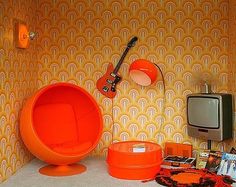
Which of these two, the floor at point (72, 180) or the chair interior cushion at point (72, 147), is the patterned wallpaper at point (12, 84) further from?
the chair interior cushion at point (72, 147)

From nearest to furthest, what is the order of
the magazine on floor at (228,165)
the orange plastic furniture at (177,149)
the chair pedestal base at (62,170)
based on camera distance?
the magazine on floor at (228,165) → the chair pedestal base at (62,170) → the orange plastic furniture at (177,149)

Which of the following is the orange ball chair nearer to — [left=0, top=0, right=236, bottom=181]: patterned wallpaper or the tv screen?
[left=0, top=0, right=236, bottom=181]: patterned wallpaper

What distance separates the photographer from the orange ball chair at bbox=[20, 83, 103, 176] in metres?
2.13

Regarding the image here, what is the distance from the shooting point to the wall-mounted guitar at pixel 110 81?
2406mm

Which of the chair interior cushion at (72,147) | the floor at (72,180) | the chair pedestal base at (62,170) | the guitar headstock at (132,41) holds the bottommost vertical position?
the floor at (72,180)

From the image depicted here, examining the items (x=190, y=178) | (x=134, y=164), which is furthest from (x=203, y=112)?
(x=134, y=164)

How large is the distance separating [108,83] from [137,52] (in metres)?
0.30

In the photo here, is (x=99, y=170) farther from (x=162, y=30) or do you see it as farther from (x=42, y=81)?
(x=162, y=30)

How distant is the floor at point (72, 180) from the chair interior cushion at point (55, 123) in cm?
23

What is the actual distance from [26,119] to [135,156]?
651mm

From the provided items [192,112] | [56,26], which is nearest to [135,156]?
[192,112]

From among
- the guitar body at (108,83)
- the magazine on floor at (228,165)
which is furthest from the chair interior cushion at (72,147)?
the magazine on floor at (228,165)

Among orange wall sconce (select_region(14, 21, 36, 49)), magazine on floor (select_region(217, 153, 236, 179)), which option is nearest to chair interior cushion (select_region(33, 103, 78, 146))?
orange wall sconce (select_region(14, 21, 36, 49))

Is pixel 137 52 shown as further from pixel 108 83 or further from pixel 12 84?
pixel 12 84
